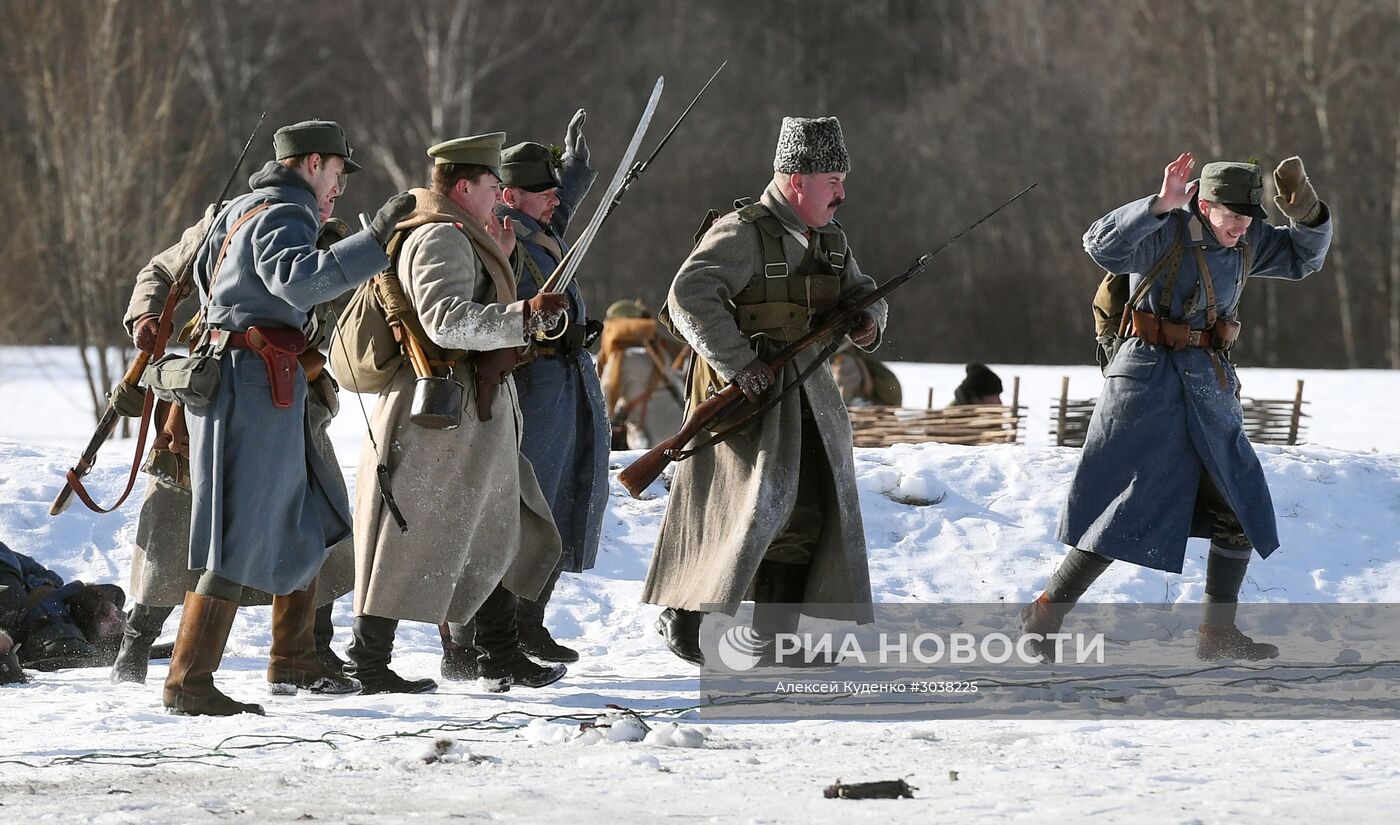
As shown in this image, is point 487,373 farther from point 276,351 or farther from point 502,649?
point 502,649

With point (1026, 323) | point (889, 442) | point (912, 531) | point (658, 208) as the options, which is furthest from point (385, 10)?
point (912, 531)

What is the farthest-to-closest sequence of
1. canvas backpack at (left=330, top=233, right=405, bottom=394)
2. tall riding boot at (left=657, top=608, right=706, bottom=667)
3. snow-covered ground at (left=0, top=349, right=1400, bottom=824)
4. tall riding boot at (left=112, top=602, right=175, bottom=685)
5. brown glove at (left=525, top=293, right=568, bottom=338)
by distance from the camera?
1. tall riding boot at (left=657, top=608, right=706, bottom=667)
2. tall riding boot at (left=112, top=602, right=175, bottom=685)
3. canvas backpack at (left=330, top=233, right=405, bottom=394)
4. brown glove at (left=525, top=293, right=568, bottom=338)
5. snow-covered ground at (left=0, top=349, right=1400, bottom=824)

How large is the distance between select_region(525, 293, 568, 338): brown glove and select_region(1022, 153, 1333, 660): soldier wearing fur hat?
184cm

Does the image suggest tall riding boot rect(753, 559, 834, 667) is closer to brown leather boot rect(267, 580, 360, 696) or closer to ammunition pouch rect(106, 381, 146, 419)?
brown leather boot rect(267, 580, 360, 696)

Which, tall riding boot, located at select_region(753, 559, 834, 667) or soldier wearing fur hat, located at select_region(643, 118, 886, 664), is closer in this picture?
soldier wearing fur hat, located at select_region(643, 118, 886, 664)

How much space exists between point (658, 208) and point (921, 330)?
4544 millimetres

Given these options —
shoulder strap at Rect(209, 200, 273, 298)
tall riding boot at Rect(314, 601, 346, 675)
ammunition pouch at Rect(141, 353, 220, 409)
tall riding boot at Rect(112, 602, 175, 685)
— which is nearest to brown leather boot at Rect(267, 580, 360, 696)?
tall riding boot at Rect(314, 601, 346, 675)

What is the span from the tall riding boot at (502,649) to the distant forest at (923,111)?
825 inches

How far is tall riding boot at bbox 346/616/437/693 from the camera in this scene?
6051 mm

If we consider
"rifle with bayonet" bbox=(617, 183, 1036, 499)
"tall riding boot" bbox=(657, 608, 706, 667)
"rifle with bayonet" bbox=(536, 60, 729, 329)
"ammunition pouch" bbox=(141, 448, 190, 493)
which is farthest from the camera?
"tall riding boot" bbox=(657, 608, 706, 667)

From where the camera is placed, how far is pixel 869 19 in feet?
117

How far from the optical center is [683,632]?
6711 mm

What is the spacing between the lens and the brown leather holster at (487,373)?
5.99 meters

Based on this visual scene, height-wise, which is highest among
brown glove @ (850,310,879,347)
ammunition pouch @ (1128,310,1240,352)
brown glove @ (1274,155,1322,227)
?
brown glove @ (1274,155,1322,227)
